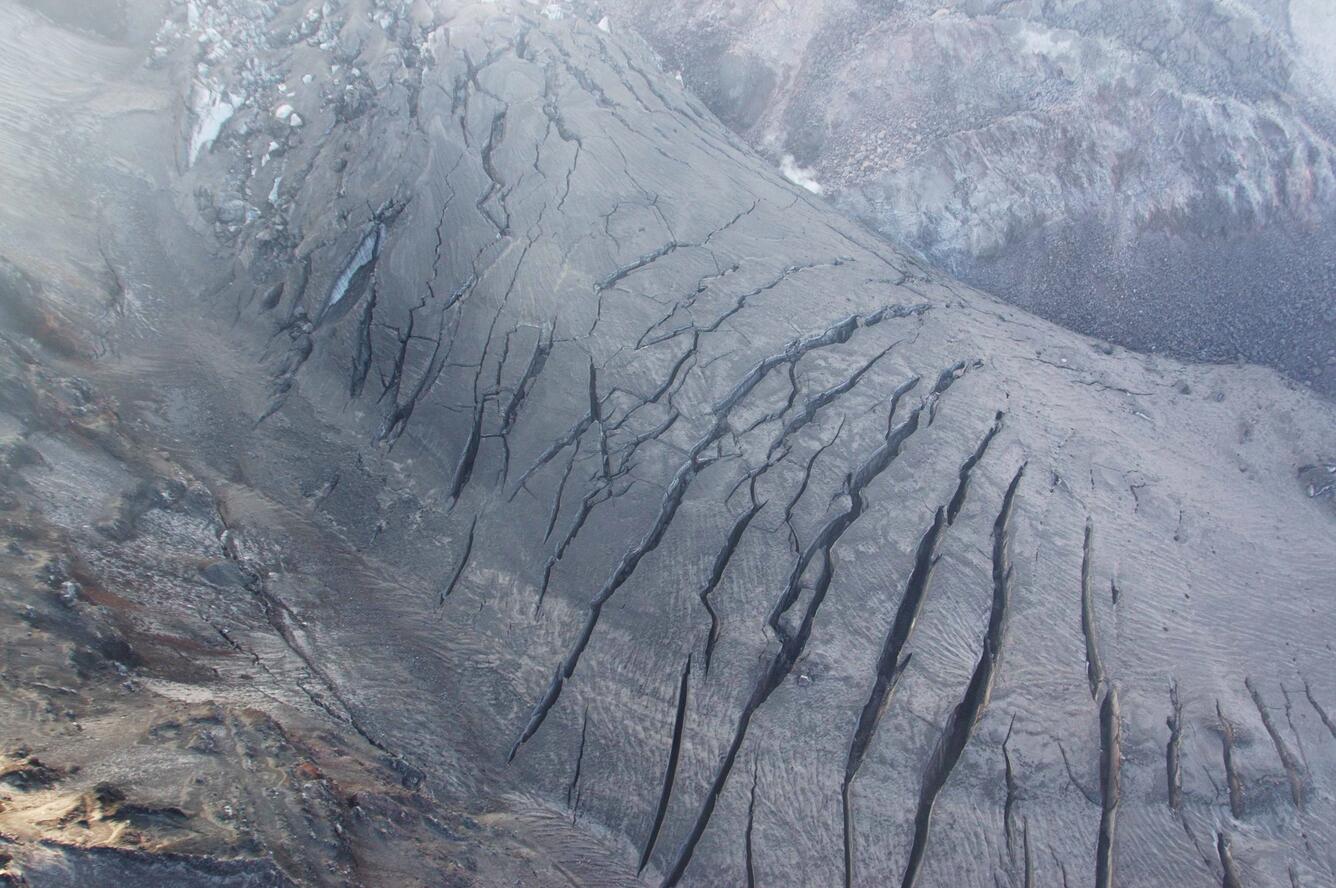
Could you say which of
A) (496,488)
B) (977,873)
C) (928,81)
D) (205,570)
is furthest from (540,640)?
(928,81)

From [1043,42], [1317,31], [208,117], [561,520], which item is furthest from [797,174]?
[1317,31]

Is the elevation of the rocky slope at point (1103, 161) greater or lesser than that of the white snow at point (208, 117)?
greater

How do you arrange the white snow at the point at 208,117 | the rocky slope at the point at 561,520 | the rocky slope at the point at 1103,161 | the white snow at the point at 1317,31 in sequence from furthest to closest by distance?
the white snow at the point at 1317,31
the rocky slope at the point at 1103,161
the white snow at the point at 208,117
the rocky slope at the point at 561,520

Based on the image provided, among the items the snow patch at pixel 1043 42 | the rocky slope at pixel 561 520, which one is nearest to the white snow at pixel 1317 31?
the snow patch at pixel 1043 42

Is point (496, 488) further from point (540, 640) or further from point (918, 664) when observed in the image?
point (918, 664)

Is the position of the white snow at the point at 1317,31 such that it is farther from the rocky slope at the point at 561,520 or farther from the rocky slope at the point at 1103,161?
the rocky slope at the point at 561,520

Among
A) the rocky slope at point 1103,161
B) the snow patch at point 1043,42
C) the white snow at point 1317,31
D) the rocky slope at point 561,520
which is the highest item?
the white snow at point 1317,31

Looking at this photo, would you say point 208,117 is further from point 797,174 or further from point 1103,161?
point 1103,161
